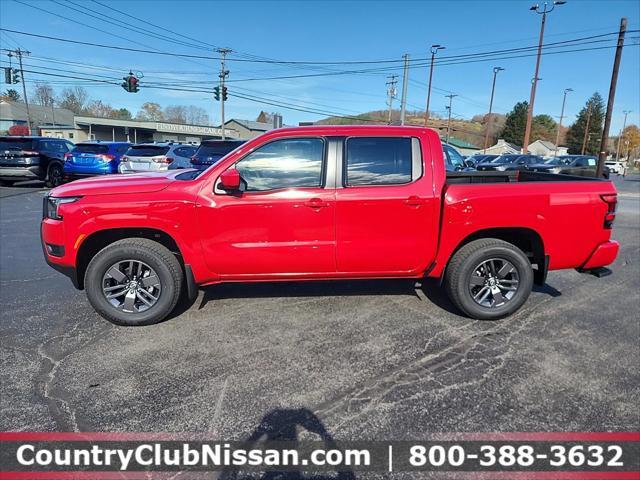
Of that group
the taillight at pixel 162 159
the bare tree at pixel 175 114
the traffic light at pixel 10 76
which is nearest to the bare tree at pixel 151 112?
the bare tree at pixel 175 114

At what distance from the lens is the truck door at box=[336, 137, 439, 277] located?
383 centimetres

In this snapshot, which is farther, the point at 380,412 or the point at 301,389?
the point at 301,389

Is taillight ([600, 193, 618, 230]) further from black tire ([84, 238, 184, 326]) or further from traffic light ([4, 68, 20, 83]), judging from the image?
traffic light ([4, 68, 20, 83])

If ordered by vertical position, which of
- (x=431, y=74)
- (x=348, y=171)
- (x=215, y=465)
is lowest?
(x=215, y=465)

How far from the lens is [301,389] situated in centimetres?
294

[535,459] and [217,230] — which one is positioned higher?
[217,230]

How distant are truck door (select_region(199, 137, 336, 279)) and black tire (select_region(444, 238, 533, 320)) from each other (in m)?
1.29

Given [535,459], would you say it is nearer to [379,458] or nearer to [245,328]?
[379,458]

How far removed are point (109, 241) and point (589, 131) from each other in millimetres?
105929

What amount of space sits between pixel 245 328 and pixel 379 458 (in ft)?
6.51

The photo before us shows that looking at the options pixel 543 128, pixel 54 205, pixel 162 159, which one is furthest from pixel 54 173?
pixel 543 128

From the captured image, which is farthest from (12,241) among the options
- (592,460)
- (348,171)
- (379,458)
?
(592,460)

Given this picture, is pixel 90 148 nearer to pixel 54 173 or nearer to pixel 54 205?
pixel 54 173

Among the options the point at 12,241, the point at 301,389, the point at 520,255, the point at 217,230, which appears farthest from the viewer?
the point at 12,241
